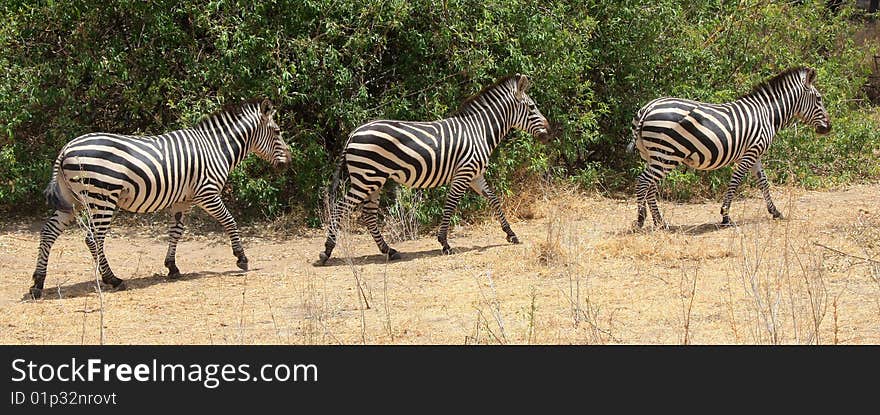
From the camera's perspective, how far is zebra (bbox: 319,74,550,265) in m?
10.1

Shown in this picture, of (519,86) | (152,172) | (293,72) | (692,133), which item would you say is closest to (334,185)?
(293,72)

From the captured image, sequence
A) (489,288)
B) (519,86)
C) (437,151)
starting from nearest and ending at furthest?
(489,288)
(437,151)
(519,86)

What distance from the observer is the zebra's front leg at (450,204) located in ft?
34.7

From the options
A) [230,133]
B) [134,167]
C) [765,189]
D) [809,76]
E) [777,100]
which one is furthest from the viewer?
[809,76]

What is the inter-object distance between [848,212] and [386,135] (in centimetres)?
566

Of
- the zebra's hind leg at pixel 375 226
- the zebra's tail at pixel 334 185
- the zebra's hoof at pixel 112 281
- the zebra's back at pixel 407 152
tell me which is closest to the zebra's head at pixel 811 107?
the zebra's back at pixel 407 152

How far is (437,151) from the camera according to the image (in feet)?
34.0

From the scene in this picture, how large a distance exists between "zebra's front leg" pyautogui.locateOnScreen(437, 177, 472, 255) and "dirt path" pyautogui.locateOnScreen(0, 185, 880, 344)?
214 millimetres

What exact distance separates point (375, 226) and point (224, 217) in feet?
5.29

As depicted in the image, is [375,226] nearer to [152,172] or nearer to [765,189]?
[152,172]

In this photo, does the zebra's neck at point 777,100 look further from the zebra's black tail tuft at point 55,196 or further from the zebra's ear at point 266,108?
the zebra's black tail tuft at point 55,196

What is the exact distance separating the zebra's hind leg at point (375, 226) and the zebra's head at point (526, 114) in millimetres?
1887

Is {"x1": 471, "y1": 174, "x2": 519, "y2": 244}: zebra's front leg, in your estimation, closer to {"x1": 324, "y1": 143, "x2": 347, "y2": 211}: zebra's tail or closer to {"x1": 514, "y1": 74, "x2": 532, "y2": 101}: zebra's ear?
{"x1": 514, "y1": 74, "x2": 532, "y2": 101}: zebra's ear

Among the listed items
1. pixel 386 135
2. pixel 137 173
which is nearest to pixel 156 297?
pixel 137 173
